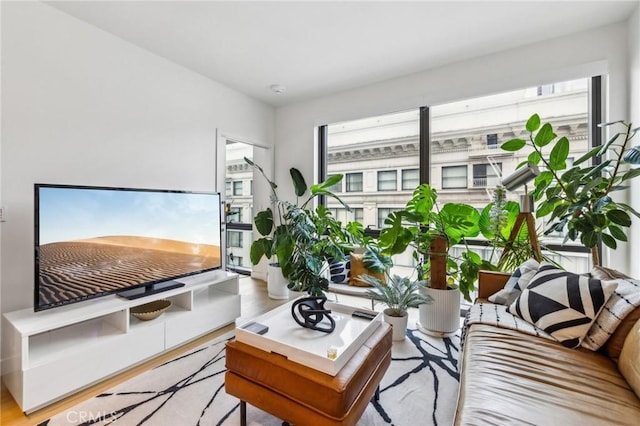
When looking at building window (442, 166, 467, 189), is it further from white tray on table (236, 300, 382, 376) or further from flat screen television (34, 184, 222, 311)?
flat screen television (34, 184, 222, 311)

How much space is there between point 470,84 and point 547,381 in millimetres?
2688

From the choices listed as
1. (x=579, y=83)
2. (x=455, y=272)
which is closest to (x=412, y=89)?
(x=579, y=83)

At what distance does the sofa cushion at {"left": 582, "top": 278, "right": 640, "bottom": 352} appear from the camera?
1336 mm

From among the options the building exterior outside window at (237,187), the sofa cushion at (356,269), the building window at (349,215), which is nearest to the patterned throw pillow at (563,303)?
the sofa cushion at (356,269)

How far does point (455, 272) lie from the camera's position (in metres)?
2.64

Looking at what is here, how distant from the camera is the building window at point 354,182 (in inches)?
153

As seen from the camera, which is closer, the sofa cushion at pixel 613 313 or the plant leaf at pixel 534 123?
the sofa cushion at pixel 613 313

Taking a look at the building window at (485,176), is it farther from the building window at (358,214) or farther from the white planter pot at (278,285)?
the white planter pot at (278,285)

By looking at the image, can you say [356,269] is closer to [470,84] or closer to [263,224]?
[263,224]

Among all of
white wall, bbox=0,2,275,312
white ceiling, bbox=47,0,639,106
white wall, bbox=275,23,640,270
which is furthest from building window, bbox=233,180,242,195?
white ceiling, bbox=47,0,639,106

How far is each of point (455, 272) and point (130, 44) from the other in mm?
3593

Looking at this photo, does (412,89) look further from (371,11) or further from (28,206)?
(28,206)

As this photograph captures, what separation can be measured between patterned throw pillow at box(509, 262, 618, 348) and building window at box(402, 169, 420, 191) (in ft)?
5.96

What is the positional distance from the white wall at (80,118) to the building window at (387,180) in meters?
2.15
